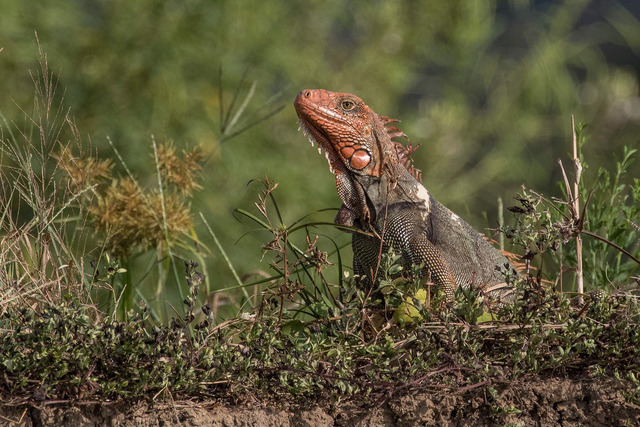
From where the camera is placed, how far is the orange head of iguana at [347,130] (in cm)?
391

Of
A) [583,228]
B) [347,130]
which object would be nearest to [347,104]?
[347,130]

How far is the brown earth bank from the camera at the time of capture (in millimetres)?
2682

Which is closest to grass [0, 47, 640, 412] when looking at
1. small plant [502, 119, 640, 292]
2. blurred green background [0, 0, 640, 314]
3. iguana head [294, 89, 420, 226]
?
small plant [502, 119, 640, 292]

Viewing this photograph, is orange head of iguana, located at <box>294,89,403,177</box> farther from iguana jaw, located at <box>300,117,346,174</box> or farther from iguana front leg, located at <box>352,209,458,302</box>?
iguana front leg, located at <box>352,209,458,302</box>

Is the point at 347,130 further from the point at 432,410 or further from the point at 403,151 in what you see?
the point at 432,410

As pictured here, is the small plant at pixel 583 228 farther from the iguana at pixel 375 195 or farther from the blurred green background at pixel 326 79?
the blurred green background at pixel 326 79

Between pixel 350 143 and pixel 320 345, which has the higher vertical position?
pixel 350 143

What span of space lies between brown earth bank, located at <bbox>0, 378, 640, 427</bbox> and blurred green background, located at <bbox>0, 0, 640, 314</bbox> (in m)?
3.64

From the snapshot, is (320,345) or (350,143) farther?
(350,143)

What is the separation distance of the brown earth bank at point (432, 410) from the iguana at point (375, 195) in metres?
0.96

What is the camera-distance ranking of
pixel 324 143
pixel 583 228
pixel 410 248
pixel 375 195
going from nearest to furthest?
pixel 583 228
pixel 410 248
pixel 375 195
pixel 324 143

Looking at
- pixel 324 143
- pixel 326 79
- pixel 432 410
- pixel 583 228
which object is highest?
pixel 583 228

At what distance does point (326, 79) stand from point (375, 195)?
4932 mm

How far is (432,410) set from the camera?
2.75m
